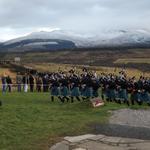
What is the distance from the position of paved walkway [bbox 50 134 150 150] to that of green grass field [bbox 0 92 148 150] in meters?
0.59

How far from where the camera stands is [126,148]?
1534cm

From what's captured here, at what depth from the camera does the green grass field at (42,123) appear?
16406mm

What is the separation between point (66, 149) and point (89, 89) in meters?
15.9

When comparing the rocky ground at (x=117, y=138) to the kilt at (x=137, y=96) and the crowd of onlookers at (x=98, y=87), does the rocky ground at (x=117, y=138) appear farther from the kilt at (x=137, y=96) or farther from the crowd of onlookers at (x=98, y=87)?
the crowd of onlookers at (x=98, y=87)

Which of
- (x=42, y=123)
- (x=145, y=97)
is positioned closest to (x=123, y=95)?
(x=145, y=97)

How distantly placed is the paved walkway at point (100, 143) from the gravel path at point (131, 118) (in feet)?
12.2

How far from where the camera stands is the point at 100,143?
16.1m

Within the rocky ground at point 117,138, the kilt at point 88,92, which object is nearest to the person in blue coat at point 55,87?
the kilt at point 88,92

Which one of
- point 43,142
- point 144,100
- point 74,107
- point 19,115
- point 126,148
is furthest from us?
point 144,100

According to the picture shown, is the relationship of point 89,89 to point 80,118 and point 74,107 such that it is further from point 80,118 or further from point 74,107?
point 80,118

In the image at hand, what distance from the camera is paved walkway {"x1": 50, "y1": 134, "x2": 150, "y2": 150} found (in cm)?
1545

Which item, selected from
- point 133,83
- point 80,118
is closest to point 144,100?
point 133,83

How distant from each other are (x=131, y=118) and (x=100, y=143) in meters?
6.58

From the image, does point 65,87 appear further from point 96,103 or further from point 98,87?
point 96,103
